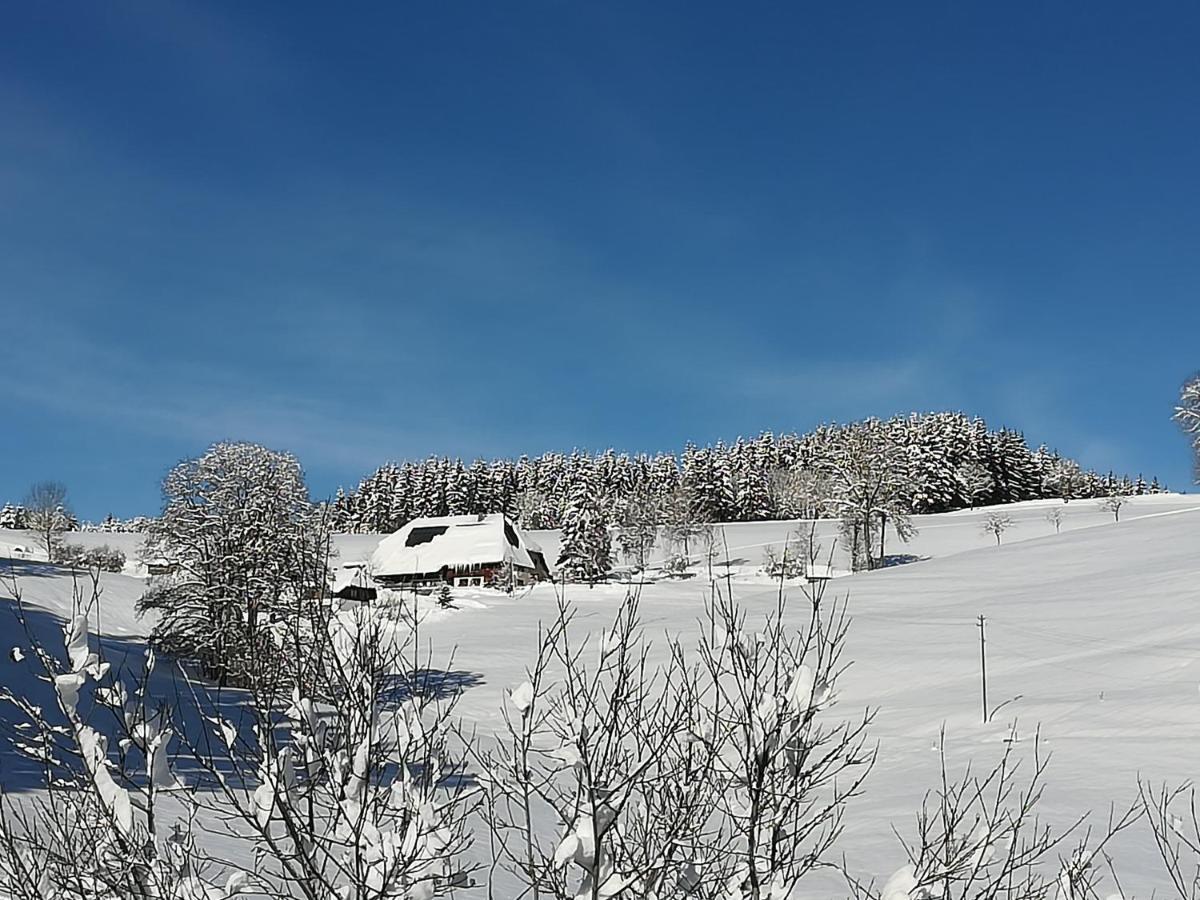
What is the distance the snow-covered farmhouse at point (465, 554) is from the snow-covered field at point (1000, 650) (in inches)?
241

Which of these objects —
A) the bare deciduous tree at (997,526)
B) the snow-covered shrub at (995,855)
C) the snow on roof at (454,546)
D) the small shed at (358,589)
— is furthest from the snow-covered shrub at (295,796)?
the bare deciduous tree at (997,526)

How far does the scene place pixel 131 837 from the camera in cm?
330

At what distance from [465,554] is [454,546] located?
1.53 metres

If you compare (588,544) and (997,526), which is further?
(997,526)

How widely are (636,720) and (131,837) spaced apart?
79.6 inches

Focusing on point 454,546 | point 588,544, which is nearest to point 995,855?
point 588,544

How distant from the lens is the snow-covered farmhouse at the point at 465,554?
64938 millimetres

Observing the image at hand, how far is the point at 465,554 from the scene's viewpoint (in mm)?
66750

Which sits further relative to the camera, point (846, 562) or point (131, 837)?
point (846, 562)

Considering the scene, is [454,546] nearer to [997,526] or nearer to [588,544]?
[588,544]

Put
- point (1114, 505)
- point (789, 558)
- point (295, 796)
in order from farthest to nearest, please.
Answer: point (1114, 505)
point (789, 558)
point (295, 796)

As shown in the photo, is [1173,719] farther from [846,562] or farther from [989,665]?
[846,562]

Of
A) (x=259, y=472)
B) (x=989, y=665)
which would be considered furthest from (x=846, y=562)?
(x=259, y=472)

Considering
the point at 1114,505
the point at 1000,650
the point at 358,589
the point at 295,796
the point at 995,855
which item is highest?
the point at 1114,505
